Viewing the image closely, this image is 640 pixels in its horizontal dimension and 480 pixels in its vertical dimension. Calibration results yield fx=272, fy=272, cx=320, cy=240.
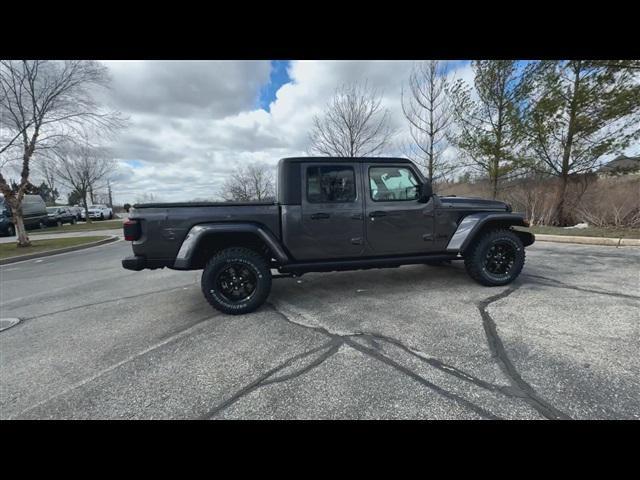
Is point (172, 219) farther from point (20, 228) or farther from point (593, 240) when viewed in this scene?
point (20, 228)

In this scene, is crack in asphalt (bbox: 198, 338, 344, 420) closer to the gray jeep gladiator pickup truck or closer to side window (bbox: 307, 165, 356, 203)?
the gray jeep gladiator pickup truck

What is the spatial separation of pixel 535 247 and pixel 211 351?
8135mm

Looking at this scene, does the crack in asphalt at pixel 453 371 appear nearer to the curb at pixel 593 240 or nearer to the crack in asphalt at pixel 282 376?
the crack in asphalt at pixel 282 376

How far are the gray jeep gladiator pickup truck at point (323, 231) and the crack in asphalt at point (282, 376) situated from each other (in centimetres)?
122

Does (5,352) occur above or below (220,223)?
below

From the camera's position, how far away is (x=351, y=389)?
80.4 inches

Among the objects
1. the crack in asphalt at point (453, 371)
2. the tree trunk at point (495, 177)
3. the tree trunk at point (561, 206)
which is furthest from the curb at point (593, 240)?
the crack in asphalt at point (453, 371)

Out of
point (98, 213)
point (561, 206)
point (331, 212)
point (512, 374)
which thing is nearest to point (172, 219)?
point (331, 212)

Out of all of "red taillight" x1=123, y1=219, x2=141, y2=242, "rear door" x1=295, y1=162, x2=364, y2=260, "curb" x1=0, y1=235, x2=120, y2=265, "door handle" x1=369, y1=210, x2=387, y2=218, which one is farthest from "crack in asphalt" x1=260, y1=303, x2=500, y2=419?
"curb" x1=0, y1=235, x2=120, y2=265

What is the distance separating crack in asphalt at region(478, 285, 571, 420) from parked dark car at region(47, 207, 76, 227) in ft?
106

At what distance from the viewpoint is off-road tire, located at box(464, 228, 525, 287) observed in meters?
4.09
